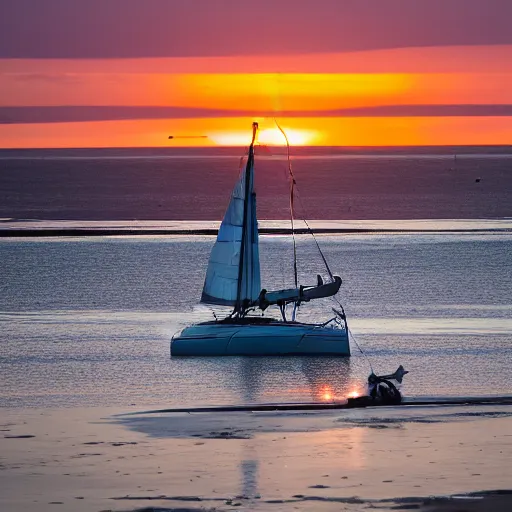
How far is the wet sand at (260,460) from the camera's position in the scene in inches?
830

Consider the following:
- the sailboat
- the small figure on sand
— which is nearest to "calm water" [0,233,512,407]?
the sailboat

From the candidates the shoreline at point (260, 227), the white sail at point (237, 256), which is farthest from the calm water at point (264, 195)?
the white sail at point (237, 256)

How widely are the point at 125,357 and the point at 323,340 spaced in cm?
542

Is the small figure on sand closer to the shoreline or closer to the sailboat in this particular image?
the sailboat

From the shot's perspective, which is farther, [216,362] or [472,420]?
[216,362]

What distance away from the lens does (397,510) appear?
20359mm

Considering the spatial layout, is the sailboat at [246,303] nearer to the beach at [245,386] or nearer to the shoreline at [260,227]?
the beach at [245,386]

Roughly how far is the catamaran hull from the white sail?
2168 millimetres

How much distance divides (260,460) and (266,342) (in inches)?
577

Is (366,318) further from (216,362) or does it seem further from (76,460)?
(76,460)

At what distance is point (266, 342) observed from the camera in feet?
126

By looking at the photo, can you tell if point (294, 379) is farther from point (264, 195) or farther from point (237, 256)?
point (264, 195)

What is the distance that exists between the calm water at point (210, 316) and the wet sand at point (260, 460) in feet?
10.8

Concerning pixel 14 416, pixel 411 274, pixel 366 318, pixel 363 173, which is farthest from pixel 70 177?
pixel 14 416
